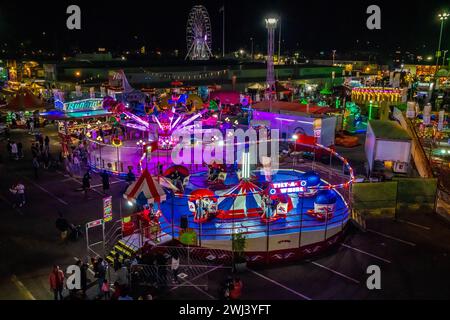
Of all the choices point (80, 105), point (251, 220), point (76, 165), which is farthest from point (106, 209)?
point (80, 105)

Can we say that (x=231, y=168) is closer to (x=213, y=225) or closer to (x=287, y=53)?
(x=213, y=225)

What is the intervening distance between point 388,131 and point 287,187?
1086 centimetres

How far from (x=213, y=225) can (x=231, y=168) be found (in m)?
7.46

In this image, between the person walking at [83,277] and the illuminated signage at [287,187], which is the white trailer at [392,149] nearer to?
the illuminated signage at [287,187]

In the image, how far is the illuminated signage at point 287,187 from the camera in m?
17.0

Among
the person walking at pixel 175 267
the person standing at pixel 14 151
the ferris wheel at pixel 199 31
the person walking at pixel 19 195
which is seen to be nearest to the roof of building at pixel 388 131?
the person walking at pixel 175 267

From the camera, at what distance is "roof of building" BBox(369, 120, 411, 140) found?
936 inches

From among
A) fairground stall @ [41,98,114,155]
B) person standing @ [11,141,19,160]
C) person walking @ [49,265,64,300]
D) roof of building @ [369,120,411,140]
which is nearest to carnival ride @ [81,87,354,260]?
person walking @ [49,265,64,300]

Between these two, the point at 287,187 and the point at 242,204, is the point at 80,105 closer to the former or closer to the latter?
the point at 242,204

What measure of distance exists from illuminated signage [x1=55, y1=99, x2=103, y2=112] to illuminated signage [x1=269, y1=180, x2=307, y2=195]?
707 inches

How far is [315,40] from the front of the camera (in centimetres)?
15338

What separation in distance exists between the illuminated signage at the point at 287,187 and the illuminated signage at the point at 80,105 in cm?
A: 1796

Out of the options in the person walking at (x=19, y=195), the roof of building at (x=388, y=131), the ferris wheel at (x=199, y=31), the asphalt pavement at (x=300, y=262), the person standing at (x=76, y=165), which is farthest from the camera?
the ferris wheel at (x=199, y=31)

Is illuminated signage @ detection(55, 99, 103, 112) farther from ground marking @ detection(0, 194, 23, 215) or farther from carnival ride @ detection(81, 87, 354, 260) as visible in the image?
carnival ride @ detection(81, 87, 354, 260)
